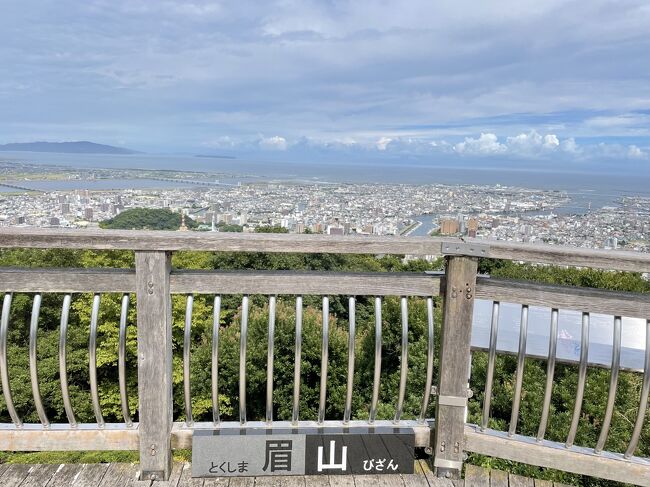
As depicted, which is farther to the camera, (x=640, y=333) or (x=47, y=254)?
(x=47, y=254)

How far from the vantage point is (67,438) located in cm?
263

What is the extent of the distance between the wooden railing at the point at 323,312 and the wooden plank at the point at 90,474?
16 centimetres

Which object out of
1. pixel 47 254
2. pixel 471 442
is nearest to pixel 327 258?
pixel 47 254

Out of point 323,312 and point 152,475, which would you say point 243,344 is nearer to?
point 323,312

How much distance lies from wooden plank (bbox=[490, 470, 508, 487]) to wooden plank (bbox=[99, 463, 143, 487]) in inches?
72.7

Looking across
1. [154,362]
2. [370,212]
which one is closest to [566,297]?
[154,362]

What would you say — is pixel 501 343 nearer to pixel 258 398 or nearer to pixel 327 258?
pixel 258 398

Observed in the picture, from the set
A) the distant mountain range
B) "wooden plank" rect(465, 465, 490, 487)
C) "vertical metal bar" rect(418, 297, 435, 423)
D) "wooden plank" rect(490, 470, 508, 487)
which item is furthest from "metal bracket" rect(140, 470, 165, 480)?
the distant mountain range

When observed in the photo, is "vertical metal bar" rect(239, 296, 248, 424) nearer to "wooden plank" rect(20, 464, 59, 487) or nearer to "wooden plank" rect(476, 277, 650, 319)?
"wooden plank" rect(20, 464, 59, 487)

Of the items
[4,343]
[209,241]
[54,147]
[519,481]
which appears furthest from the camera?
[54,147]

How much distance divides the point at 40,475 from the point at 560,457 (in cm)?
275

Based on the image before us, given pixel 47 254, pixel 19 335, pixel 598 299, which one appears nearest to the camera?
pixel 598 299

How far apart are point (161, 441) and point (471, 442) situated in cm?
165

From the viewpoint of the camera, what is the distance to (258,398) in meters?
14.2
